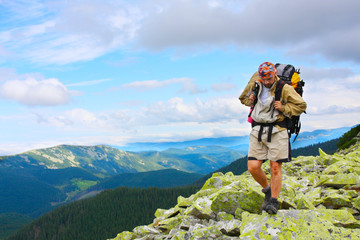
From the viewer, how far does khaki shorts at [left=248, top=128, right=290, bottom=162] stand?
8188 mm

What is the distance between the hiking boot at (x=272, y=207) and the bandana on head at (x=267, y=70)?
3.99m

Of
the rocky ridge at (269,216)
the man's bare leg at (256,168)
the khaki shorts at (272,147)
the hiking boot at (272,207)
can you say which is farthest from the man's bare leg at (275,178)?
the rocky ridge at (269,216)

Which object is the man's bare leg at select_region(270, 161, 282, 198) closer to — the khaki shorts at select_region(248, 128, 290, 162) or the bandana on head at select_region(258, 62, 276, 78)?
the khaki shorts at select_region(248, 128, 290, 162)

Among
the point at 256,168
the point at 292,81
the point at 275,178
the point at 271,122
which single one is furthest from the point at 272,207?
the point at 292,81

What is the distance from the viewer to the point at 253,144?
863 centimetres

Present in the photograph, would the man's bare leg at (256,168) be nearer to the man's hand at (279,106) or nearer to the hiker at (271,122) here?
the hiker at (271,122)

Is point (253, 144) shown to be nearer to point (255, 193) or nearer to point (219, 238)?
point (255, 193)

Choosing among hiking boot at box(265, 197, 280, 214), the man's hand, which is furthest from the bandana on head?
hiking boot at box(265, 197, 280, 214)

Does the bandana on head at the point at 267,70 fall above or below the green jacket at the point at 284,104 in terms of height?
above

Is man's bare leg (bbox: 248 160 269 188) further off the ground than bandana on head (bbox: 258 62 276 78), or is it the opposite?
bandana on head (bbox: 258 62 276 78)

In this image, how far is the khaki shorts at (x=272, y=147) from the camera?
8.19 meters

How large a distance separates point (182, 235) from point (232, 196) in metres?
2.64

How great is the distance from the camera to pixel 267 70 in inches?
322

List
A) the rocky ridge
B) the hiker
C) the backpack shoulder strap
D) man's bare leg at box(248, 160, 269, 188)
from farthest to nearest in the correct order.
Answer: man's bare leg at box(248, 160, 269, 188) → the backpack shoulder strap → the hiker → the rocky ridge
